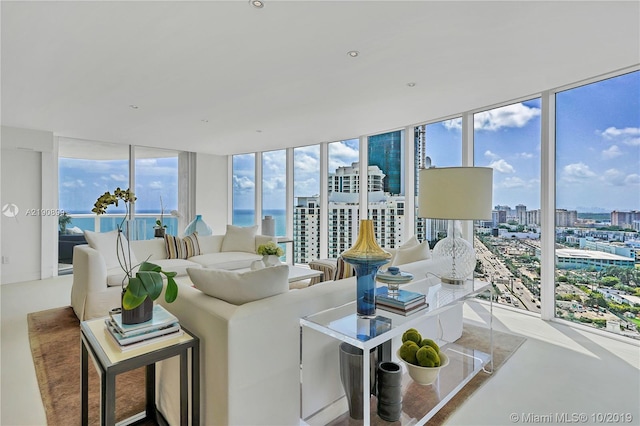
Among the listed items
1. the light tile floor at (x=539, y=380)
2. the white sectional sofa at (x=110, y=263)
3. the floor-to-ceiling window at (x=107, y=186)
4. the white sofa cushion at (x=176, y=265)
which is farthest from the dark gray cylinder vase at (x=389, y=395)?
the floor-to-ceiling window at (x=107, y=186)

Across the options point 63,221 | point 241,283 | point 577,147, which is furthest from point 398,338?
point 63,221

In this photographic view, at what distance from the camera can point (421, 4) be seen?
6.17 ft

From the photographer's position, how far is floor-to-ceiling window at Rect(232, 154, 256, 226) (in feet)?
24.4

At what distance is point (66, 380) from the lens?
2.22 meters

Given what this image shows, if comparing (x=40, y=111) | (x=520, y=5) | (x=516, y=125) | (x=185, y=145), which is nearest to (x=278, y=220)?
(x=185, y=145)

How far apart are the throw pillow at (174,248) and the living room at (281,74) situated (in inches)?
51.7

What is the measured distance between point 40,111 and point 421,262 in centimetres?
482

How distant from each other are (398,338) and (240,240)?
3.55m

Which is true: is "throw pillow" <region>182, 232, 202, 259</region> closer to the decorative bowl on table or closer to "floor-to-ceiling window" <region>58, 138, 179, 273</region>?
"floor-to-ceiling window" <region>58, 138, 179, 273</region>

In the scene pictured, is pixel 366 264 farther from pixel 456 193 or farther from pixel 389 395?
pixel 456 193

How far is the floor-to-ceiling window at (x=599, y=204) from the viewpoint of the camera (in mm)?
2947

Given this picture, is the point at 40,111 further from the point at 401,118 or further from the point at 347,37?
the point at 401,118

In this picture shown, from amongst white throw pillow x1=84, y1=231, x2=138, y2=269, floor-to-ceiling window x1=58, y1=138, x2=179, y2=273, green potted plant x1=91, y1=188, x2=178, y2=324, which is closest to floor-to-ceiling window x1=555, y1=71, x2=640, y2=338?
green potted plant x1=91, y1=188, x2=178, y2=324

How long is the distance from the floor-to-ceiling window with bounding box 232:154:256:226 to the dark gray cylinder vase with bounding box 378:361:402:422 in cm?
605
